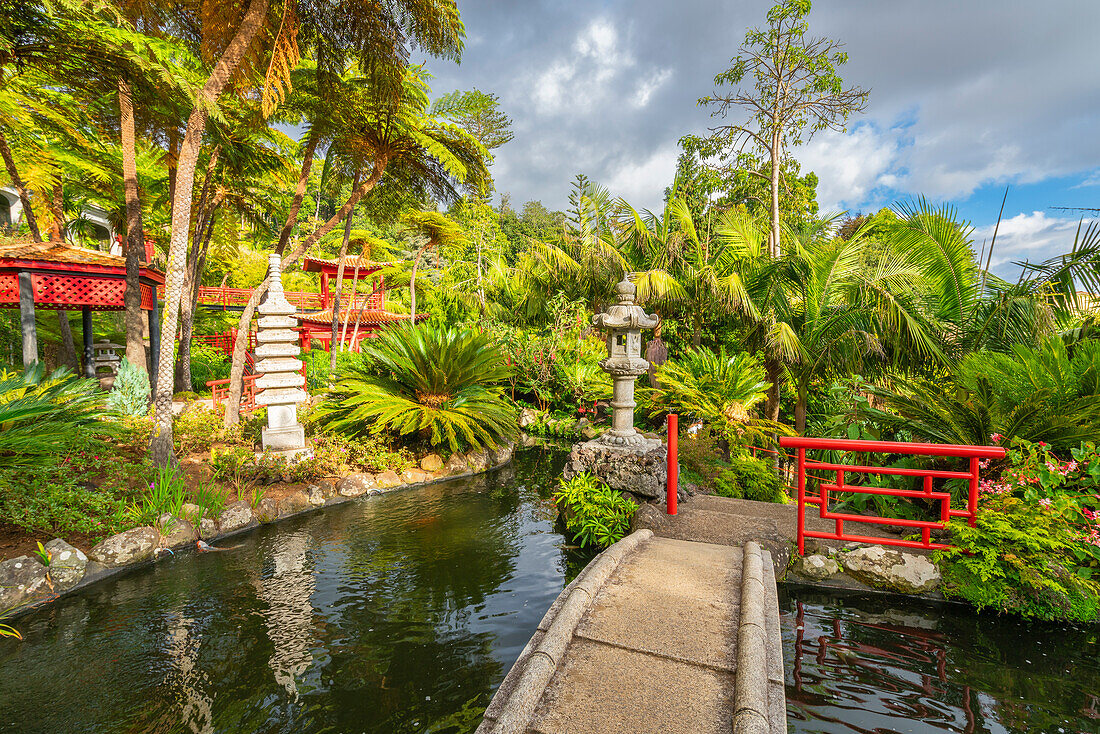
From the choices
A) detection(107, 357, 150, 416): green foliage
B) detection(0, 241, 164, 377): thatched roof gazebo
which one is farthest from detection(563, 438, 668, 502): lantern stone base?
detection(0, 241, 164, 377): thatched roof gazebo

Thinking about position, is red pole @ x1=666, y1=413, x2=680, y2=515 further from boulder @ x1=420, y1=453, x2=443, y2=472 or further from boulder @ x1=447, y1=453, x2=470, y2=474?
boulder @ x1=420, y1=453, x2=443, y2=472

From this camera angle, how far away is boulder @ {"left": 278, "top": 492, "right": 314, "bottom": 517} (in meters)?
6.15

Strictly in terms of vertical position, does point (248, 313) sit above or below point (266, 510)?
above

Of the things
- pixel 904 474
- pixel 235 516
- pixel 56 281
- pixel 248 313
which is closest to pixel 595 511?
pixel 904 474

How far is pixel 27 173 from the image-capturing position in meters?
9.11

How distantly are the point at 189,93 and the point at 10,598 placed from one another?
560cm

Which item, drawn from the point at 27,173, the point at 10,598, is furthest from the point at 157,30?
the point at 10,598

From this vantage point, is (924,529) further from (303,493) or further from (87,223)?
(87,223)

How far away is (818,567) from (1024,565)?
4.49ft

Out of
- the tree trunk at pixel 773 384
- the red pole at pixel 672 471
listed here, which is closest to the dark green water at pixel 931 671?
the red pole at pixel 672 471

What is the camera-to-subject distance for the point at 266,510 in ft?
19.6

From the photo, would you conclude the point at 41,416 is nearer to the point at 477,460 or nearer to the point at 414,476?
the point at 414,476

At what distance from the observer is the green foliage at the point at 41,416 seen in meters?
4.04

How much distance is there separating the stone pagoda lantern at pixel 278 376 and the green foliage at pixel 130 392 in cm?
240
